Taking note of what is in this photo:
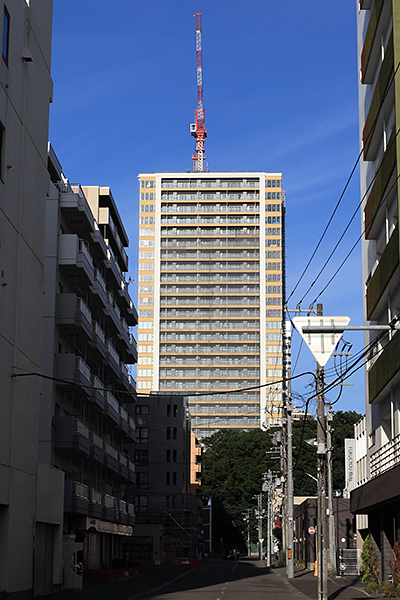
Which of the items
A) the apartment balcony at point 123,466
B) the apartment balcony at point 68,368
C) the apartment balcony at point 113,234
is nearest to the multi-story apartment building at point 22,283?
the apartment balcony at point 68,368

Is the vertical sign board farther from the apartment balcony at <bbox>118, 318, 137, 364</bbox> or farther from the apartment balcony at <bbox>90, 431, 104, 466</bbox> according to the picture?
the apartment balcony at <bbox>118, 318, 137, 364</bbox>

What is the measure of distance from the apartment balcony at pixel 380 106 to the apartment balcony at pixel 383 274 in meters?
5.37

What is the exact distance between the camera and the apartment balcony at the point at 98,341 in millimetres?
51934

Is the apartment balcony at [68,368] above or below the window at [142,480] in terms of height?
above

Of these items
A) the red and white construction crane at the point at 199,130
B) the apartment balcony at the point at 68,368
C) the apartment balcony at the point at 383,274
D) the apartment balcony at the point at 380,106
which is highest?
the red and white construction crane at the point at 199,130

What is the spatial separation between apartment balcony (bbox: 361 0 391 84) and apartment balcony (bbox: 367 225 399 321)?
354 inches

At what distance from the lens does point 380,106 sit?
3119 centimetres

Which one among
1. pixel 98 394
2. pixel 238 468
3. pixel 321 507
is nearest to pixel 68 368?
pixel 98 394

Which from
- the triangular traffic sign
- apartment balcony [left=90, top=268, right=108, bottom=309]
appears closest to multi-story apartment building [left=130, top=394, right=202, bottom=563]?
apartment balcony [left=90, top=268, right=108, bottom=309]

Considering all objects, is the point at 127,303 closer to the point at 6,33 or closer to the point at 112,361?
the point at 112,361

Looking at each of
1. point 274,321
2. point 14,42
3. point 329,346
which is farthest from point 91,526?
point 274,321

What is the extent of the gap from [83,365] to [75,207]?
9.37 metres

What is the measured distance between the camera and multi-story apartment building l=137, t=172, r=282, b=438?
154 metres

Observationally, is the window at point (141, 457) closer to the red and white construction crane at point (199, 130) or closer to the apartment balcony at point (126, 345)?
the apartment balcony at point (126, 345)
